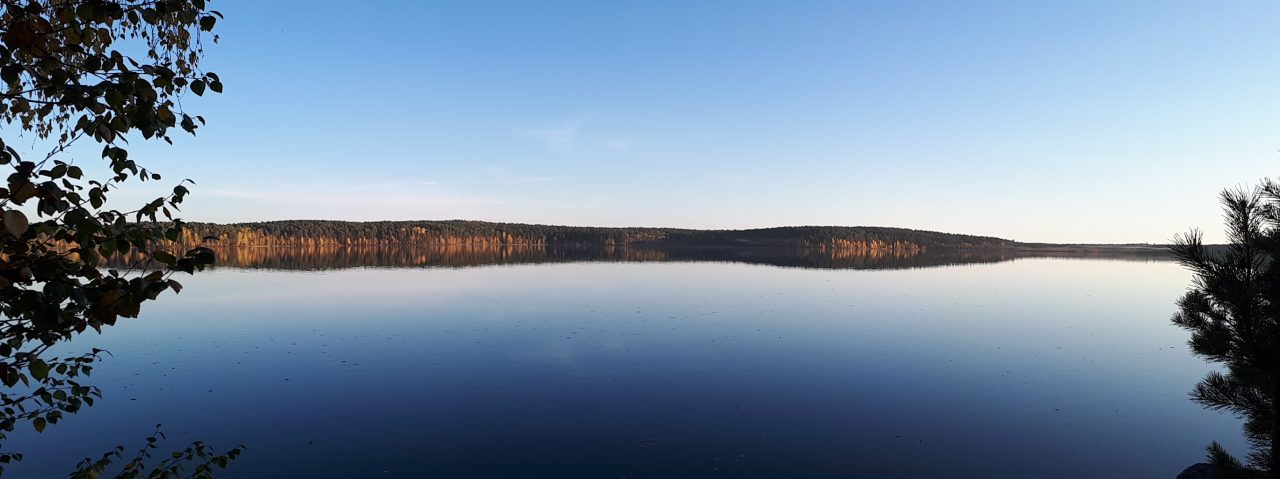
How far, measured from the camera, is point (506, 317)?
37.5 metres

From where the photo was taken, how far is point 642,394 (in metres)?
20.0

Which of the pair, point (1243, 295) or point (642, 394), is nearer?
point (1243, 295)

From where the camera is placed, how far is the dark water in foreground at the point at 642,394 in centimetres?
1462

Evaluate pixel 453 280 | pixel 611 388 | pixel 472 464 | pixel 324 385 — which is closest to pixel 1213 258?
pixel 472 464

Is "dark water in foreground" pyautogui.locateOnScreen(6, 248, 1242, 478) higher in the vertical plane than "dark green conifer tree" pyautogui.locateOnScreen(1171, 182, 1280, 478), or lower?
lower

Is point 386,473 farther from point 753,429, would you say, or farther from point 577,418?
point 753,429

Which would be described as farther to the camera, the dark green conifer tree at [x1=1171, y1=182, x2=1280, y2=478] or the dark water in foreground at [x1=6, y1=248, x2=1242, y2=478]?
the dark water in foreground at [x1=6, y1=248, x2=1242, y2=478]

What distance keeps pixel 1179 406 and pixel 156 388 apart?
108 ft

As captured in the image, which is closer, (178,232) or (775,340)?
(178,232)

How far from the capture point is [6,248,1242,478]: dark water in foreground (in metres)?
14.6

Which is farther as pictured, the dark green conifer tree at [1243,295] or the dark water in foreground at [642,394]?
the dark water in foreground at [642,394]

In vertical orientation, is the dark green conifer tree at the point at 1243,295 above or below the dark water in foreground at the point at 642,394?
above

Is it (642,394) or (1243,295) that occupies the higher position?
(1243,295)

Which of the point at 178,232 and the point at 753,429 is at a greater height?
the point at 178,232
